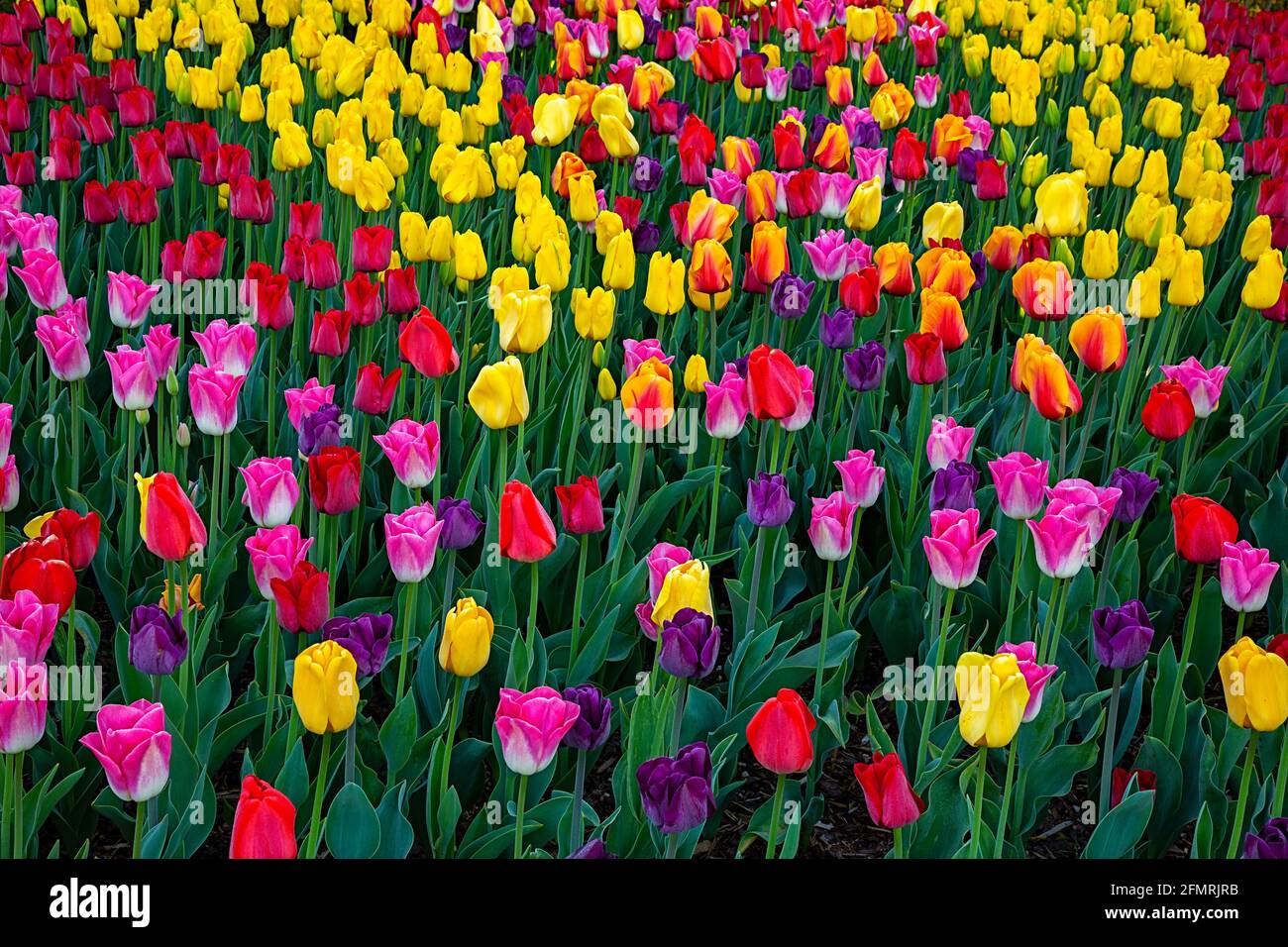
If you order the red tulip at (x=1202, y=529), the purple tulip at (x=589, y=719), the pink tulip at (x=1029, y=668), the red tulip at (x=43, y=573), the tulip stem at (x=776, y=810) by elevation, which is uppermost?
the red tulip at (x=1202, y=529)

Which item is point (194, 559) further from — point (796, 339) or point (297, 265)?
point (796, 339)

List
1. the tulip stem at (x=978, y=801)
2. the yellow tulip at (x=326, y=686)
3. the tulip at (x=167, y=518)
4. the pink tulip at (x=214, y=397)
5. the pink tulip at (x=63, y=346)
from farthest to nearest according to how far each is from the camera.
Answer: the pink tulip at (x=63, y=346) < the pink tulip at (x=214, y=397) < the tulip at (x=167, y=518) < the tulip stem at (x=978, y=801) < the yellow tulip at (x=326, y=686)

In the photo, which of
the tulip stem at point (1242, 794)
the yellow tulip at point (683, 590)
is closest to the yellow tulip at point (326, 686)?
the yellow tulip at point (683, 590)

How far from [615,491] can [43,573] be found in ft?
5.86

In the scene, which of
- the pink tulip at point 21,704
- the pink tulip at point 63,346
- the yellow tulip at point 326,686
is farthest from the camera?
the pink tulip at point 63,346

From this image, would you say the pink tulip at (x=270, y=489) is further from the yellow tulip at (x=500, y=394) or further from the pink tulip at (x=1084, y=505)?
the pink tulip at (x=1084, y=505)

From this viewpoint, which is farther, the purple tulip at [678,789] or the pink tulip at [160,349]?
the pink tulip at [160,349]

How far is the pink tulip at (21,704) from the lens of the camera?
200cm

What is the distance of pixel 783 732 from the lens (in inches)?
80.2

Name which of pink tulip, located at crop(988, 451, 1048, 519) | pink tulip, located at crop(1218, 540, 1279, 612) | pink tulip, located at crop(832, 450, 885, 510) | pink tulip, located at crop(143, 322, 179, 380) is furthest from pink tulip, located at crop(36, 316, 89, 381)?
pink tulip, located at crop(1218, 540, 1279, 612)

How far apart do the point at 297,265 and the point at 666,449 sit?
3.49ft

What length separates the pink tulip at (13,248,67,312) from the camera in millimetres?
3447

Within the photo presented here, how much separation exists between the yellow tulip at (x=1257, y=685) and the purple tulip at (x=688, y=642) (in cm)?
77

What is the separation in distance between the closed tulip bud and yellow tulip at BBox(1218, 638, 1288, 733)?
1.12 metres
